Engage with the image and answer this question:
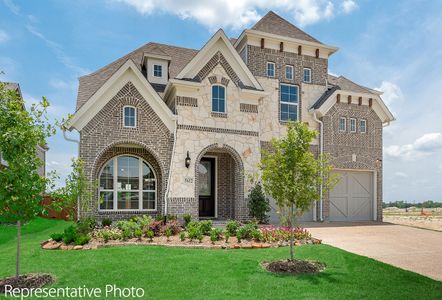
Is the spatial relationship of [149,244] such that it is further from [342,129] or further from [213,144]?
[342,129]

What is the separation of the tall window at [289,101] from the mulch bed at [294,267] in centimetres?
1112

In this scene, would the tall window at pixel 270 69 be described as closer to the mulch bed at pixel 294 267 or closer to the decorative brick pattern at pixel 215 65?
the decorative brick pattern at pixel 215 65

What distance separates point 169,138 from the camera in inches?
594

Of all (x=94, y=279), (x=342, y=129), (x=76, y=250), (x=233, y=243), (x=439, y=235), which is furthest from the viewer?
(x=342, y=129)

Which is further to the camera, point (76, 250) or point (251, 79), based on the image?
point (251, 79)

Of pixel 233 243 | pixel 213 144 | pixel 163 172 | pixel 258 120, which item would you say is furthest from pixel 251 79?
pixel 233 243

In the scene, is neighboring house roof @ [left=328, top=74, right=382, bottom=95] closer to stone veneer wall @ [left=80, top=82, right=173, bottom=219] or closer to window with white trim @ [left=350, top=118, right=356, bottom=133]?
window with white trim @ [left=350, top=118, right=356, bottom=133]

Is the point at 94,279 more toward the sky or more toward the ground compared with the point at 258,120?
more toward the ground

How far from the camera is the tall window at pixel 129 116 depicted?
14.6 metres

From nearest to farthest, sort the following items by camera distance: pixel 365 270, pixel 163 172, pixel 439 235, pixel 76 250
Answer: pixel 365 270
pixel 76 250
pixel 439 235
pixel 163 172

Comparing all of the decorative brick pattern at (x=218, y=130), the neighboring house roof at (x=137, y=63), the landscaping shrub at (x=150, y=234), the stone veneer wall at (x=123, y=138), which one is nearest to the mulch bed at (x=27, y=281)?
the landscaping shrub at (x=150, y=234)

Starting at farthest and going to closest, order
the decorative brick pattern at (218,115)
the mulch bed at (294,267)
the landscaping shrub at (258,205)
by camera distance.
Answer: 1. the decorative brick pattern at (218,115)
2. the landscaping shrub at (258,205)
3. the mulch bed at (294,267)

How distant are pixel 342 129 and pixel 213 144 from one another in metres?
8.03

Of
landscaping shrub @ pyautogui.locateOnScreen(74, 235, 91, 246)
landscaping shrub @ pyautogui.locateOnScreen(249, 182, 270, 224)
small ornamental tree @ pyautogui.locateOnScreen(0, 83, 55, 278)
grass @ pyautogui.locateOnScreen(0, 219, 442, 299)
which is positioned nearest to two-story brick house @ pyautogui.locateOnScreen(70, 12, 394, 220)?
landscaping shrub @ pyautogui.locateOnScreen(249, 182, 270, 224)
